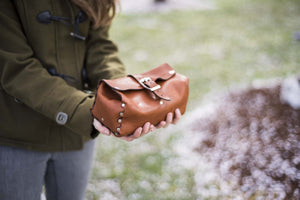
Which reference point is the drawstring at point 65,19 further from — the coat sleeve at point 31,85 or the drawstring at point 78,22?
the coat sleeve at point 31,85

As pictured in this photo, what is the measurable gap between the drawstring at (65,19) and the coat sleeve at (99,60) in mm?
139

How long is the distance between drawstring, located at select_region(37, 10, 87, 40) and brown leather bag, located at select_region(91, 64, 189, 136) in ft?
1.42

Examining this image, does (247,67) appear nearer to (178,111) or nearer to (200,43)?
(200,43)

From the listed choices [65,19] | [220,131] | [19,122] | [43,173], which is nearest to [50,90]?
[19,122]

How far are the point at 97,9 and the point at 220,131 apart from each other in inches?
103

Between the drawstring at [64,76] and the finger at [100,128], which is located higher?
the drawstring at [64,76]

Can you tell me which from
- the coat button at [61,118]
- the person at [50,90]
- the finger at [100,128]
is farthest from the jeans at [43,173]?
the finger at [100,128]

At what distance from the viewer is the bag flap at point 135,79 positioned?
1372 mm

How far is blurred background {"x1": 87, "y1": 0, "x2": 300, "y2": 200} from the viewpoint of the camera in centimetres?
291

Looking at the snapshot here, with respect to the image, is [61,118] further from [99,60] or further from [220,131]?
[220,131]

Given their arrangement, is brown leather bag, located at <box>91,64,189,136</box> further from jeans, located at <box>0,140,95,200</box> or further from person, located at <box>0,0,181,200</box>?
jeans, located at <box>0,140,95,200</box>

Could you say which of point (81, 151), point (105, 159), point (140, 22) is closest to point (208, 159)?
point (105, 159)

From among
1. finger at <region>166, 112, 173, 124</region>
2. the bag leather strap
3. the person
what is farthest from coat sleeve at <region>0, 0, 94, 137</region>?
finger at <region>166, 112, 173, 124</region>

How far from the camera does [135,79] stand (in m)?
1.47
